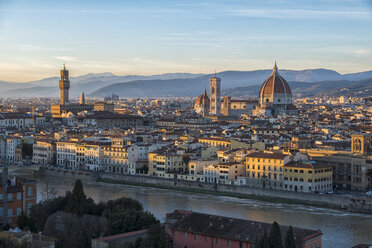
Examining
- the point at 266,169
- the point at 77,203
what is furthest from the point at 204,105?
the point at 77,203

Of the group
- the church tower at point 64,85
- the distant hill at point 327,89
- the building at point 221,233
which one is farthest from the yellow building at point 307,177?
the distant hill at point 327,89

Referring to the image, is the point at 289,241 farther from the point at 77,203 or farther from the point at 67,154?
the point at 67,154

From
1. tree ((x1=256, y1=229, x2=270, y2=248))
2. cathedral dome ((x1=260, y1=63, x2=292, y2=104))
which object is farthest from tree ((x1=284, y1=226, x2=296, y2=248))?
cathedral dome ((x1=260, y1=63, x2=292, y2=104))

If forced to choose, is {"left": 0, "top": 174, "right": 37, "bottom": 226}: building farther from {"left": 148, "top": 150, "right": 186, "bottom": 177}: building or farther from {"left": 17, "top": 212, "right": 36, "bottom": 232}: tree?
{"left": 148, "top": 150, "right": 186, "bottom": 177}: building

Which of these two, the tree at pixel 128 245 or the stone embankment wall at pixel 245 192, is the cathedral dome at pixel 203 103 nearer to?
the stone embankment wall at pixel 245 192

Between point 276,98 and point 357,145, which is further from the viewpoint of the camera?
point 276,98

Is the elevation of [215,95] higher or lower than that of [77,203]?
higher

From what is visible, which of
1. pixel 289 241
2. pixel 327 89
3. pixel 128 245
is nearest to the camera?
pixel 289 241

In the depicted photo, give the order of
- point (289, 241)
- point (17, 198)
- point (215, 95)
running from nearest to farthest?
point (289, 241) < point (17, 198) < point (215, 95)

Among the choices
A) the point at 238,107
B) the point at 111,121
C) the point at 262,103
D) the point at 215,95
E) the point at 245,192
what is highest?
the point at 215,95
